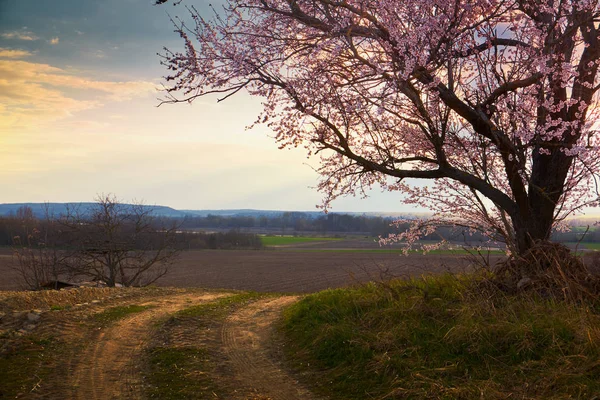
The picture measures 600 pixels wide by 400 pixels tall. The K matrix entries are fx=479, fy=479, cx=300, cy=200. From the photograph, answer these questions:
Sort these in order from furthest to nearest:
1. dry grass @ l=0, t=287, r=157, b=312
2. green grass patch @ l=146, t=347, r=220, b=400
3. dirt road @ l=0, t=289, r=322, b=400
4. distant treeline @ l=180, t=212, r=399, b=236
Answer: distant treeline @ l=180, t=212, r=399, b=236 < dry grass @ l=0, t=287, r=157, b=312 < dirt road @ l=0, t=289, r=322, b=400 < green grass patch @ l=146, t=347, r=220, b=400

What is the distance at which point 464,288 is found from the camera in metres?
9.12

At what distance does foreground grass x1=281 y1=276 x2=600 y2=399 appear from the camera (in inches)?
222

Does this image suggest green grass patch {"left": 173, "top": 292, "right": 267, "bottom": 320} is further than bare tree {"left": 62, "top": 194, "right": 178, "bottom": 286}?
No

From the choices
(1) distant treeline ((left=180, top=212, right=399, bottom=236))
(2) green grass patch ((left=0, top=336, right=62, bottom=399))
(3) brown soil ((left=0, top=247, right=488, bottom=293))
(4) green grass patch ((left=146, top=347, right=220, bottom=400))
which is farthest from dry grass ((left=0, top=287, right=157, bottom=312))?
(1) distant treeline ((left=180, top=212, right=399, bottom=236))

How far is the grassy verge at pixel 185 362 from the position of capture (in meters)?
6.41

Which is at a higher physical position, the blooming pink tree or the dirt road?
the blooming pink tree

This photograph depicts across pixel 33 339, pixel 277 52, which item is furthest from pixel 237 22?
pixel 33 339

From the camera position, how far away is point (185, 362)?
25.0 ft

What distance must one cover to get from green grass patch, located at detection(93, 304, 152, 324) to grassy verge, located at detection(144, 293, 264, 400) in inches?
55.2

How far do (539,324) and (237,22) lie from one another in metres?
8.30

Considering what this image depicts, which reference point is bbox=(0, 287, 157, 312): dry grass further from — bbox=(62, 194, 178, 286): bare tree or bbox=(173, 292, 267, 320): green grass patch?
bbox=(62, 194, 178, 286): bare tree

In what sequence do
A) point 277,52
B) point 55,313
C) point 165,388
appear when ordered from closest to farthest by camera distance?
point 165,388 → point 277,52 → point 55,313

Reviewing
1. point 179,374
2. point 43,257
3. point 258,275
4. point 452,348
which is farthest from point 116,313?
point 258,275

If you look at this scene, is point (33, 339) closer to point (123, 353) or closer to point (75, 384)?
point (123, 353)
